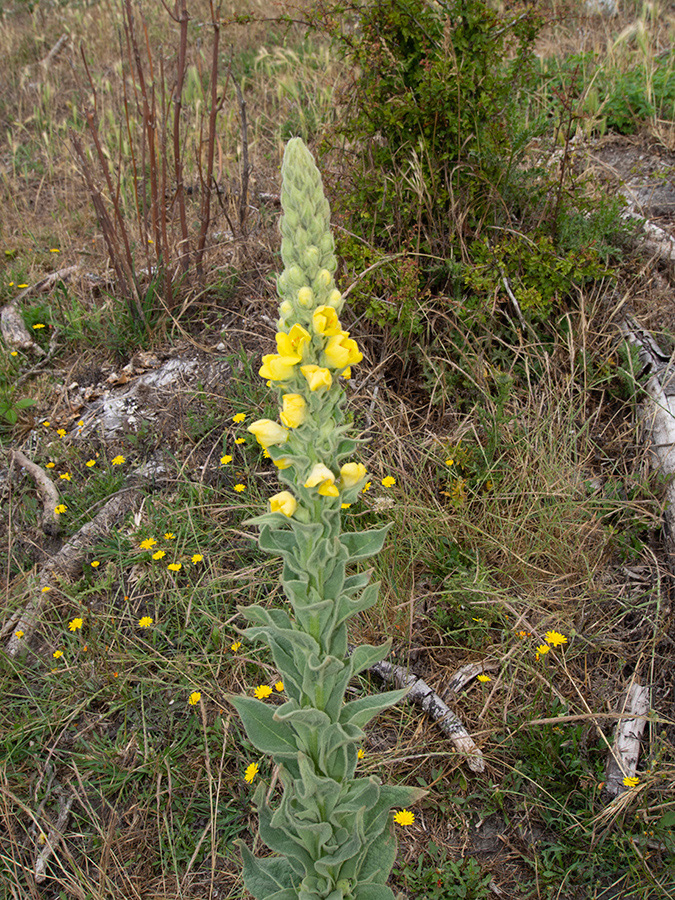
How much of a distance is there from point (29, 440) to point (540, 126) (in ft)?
12.3

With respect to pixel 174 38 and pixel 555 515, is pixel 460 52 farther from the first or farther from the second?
pixel 174 38

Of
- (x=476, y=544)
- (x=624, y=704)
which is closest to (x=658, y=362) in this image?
(x=476, y=544)

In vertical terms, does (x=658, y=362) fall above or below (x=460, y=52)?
below

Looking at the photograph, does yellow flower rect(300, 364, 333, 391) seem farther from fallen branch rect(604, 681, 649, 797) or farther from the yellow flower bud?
fallen branch rect(604, 681, 649, 797)

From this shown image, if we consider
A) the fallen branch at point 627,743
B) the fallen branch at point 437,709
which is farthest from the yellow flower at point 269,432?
the fallen branch at point 627,743

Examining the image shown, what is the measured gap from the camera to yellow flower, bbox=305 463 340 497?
126cm

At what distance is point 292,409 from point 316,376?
0.29 feet

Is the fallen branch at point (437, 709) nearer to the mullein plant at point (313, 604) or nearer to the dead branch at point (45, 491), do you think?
the mullein plant at point (313, 604)

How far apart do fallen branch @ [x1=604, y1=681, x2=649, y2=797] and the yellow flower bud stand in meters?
1.71

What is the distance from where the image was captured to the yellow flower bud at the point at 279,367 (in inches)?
49.9

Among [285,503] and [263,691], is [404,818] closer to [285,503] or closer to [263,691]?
[263,691]

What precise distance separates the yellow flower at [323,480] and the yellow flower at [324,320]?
268 millimetres

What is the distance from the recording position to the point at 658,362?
10.2 ft

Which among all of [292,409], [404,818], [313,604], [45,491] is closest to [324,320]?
[292,409]
